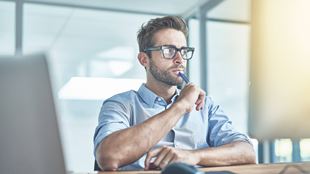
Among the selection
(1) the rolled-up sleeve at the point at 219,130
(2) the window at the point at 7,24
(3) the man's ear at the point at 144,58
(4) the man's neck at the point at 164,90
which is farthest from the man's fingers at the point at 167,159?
(2) the window at the point at 7,24

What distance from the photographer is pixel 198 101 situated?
1.63m

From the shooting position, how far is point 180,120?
1645 mm

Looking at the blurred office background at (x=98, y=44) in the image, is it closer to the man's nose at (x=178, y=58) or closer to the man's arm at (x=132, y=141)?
the man's nose at (x=178, y=58)

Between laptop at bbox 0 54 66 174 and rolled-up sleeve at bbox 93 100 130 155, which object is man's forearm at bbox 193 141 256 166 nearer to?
rolled-up sleeve at bbox 93 100 130 155

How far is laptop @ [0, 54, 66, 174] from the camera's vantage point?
561 mm

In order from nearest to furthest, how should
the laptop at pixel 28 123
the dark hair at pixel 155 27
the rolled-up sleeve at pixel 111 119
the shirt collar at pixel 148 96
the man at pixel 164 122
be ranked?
the laptop at pixel 28 123 → the man at pixel 164 122 → the rolled-up sleeve at pixel 111 119 → the shirt collar at pixel 148 96 → the dark hair at pixel 155 27

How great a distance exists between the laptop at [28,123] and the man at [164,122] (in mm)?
640

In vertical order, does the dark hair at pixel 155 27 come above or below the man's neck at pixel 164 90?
above

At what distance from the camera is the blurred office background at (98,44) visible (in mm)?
3861

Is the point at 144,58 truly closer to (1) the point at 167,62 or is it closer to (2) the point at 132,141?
(1) the point at 167,62

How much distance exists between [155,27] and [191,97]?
462 mm

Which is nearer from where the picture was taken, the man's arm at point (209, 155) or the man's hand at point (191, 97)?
the man's arm at point (209, 155)

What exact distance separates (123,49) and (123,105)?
269cm

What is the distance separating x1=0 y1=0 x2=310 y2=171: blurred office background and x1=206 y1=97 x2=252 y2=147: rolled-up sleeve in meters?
2.00
